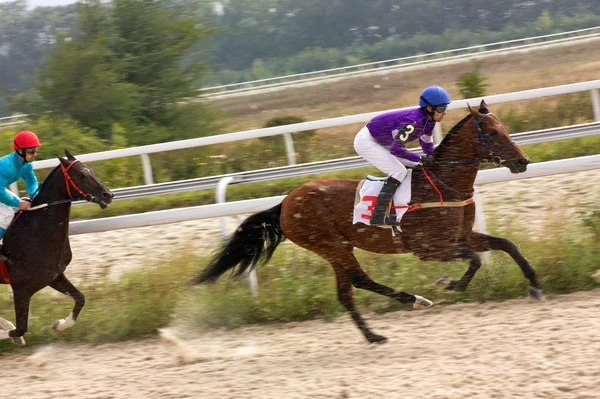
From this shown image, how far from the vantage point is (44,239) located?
226 inches

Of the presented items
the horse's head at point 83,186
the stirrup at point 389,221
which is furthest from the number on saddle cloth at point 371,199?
the horse's head at point 83,186

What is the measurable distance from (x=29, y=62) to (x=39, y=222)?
180ft

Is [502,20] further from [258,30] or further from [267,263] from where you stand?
[267,263]

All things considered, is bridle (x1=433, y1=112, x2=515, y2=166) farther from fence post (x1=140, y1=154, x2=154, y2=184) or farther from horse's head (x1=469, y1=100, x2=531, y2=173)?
fence post (x1=140, y1=154, x2=154, y2=184)

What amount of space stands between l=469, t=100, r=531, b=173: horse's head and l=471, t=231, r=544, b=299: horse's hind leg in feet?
1.68

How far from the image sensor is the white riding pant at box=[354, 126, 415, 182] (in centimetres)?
548

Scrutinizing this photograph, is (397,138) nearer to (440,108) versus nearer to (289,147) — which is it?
(440,108)

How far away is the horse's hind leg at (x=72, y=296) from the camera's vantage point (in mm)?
5793

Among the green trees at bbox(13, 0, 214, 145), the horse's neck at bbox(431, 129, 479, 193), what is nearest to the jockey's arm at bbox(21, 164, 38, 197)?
the horse's neck at bbox(431, 129, 479, 193)

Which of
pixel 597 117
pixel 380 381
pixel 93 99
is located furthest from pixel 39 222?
pixel 93 99

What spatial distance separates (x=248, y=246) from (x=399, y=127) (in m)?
1.42

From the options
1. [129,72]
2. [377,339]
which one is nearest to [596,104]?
[377,339]

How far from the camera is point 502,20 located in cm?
5119

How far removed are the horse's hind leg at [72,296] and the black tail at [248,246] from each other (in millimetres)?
925
